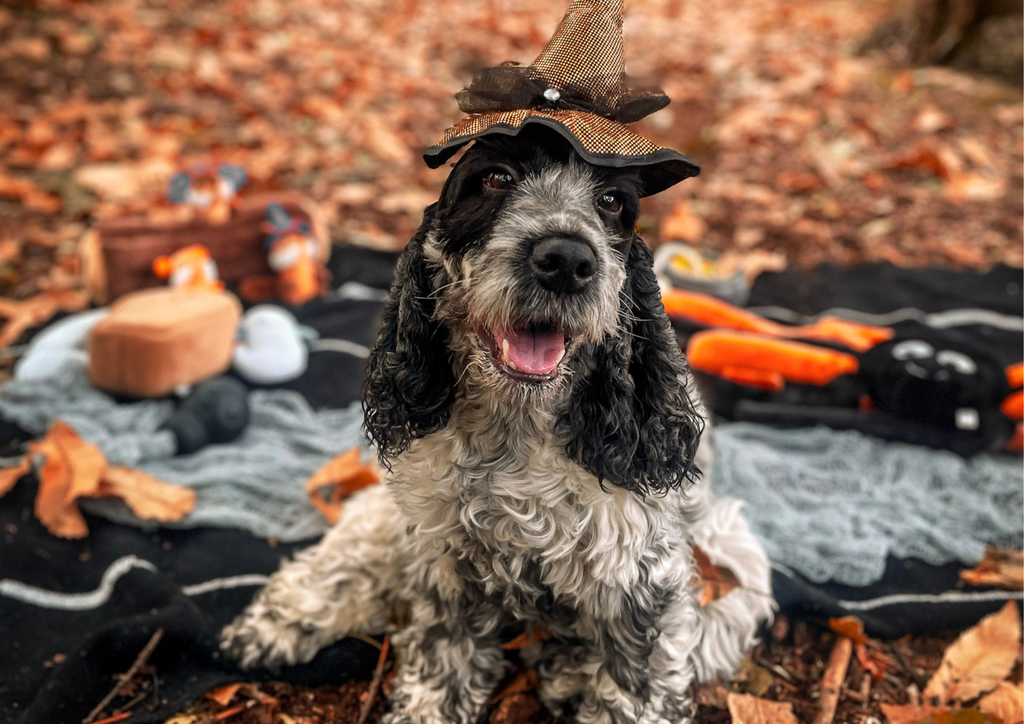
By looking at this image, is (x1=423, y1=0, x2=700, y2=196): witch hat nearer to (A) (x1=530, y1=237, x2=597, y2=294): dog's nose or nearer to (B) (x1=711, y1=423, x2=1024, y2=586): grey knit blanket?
(A) (x1=530, y1=237, x2=597, y2=294): dog's nose

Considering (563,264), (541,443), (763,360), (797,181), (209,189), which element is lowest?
(763,360)

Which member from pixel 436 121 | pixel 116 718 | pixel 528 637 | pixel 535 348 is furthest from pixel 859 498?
pixel 436 121

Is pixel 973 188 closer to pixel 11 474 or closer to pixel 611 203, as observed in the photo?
pixel 611 203

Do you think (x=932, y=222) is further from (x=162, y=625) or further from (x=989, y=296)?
(x=162, y=625)

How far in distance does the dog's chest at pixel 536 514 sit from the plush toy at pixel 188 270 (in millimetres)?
2734

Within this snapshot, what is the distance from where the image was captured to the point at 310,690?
2.77m

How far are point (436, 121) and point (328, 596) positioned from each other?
20.6 ft

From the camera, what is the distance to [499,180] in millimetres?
2018

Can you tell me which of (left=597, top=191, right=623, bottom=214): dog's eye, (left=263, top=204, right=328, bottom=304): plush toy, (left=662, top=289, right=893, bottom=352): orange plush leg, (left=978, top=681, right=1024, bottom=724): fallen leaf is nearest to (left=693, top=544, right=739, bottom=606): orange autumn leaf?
(left=978, top=681, right=1024, bottom=724): fallen leaf

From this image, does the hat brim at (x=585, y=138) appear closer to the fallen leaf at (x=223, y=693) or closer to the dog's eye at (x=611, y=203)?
the dog's eye at (x=611, y=203)

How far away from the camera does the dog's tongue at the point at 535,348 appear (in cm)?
203

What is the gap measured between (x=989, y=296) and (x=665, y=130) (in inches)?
144

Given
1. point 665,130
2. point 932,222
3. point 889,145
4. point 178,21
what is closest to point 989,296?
point 932,222

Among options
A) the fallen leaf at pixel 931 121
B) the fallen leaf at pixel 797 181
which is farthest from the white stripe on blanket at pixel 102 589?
the fallen leaf at pixel 931 121
